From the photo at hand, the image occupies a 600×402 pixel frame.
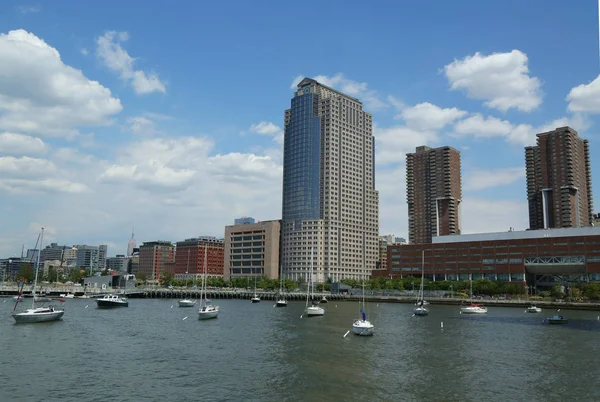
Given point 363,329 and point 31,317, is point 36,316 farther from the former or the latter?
point 363,329

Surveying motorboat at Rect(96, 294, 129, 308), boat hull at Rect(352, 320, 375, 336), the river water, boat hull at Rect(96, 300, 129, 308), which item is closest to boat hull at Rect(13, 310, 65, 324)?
the river water

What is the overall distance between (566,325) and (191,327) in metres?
77.5

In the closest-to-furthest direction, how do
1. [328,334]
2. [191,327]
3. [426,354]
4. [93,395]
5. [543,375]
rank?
[93,395] → [543,375] → [426,354] → [328,334] → [191,327]

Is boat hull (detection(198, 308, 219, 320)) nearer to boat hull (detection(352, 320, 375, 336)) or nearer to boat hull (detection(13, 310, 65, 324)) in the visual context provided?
boat hull (detection(13, 310, 65, 324))

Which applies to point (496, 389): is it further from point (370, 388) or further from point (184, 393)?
point (184, 393)

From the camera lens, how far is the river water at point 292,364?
1719 inches

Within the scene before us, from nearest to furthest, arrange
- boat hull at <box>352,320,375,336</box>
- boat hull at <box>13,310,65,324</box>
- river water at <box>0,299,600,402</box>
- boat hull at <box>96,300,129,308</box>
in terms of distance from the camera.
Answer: river water at <box>0,299,600,402</box> < boat hull at <box>352,320,375,336</box> < boat hull at <box>13,310,65,324</box> < boat hull at <box>96,300,129,308</box>

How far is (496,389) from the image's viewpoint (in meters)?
45.8

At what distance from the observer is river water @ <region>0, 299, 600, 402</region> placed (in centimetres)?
4366

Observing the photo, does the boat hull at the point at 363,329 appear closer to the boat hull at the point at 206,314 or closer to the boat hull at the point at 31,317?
the boat hull at the point at 206,314

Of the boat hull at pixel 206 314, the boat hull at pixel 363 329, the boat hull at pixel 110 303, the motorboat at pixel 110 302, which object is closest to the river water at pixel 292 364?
the boat hull at pixel 363 329

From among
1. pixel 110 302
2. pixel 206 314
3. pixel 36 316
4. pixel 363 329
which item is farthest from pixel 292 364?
pixel 110 302

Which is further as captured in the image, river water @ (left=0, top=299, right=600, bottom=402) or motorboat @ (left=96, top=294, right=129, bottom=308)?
motorboat @ (left=96, top=294, right=129, bottom=308)

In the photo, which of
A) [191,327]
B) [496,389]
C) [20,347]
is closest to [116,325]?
[191,327]
